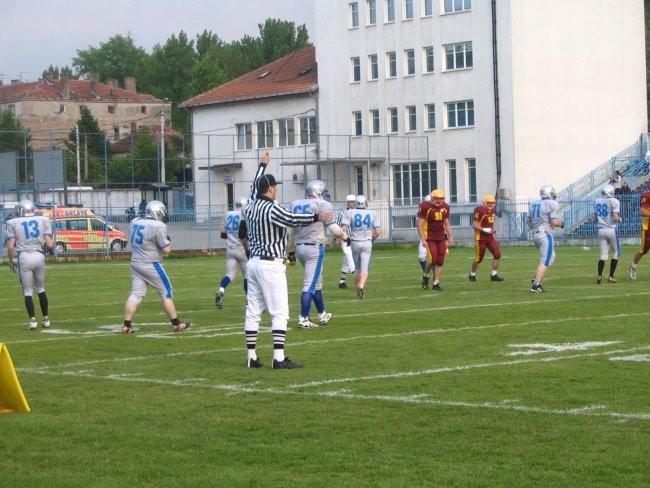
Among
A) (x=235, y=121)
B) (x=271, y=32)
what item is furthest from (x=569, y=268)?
(x=271, y=32)

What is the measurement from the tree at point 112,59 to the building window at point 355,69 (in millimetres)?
69035

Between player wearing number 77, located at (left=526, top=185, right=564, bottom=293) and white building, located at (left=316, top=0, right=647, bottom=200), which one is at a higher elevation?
white building, located at (left=316, top=0, right=647, bottom=200)

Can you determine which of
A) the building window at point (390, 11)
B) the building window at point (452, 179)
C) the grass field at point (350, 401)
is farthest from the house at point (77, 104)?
the grass field at point (350, 401)

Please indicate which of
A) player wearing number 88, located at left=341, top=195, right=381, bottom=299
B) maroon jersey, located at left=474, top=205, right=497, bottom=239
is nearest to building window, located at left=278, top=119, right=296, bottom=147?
maroon jersey, located at left=474, top=205, right=497, bottom=239

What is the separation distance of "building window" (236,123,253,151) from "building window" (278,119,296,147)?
81.9 inches

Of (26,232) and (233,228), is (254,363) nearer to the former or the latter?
(26,232)

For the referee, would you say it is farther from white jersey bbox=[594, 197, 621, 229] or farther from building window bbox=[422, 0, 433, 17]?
building window bbox=[422, 0, 433, 17]

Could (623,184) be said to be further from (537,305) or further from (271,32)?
(271,32)

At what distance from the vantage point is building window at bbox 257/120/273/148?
64.1m

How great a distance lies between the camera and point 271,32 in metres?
110

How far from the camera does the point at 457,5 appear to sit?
55.0m

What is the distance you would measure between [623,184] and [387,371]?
115 feet

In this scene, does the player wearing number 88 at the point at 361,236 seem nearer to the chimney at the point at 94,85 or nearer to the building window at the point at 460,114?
the building window at the point at 460,114

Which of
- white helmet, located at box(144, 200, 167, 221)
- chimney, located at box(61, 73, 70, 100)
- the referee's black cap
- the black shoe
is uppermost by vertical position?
chimney, located at box(61, 73, 70, 100)
